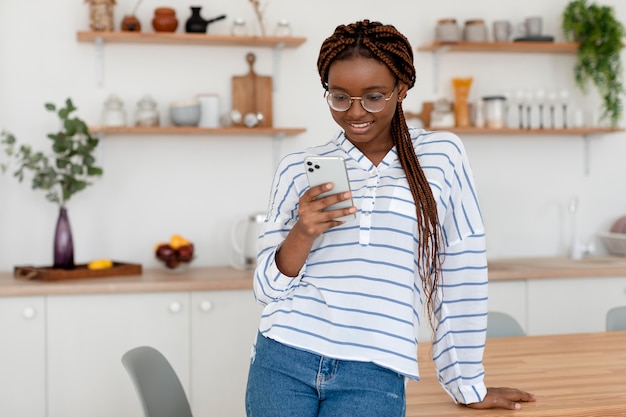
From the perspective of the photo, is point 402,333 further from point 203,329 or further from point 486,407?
point 203,329

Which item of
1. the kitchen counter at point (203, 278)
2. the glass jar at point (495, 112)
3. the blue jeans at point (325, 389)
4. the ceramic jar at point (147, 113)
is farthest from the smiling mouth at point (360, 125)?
the glass jar at point (495, 112)

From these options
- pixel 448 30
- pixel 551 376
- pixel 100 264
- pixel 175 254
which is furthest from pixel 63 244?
pixel 551 376

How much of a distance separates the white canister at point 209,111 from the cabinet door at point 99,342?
2.63 feet

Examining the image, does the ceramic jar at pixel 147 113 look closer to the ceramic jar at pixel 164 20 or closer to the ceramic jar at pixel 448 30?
the ceramic jar at pixel 164 20

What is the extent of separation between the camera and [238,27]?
3.75 metres

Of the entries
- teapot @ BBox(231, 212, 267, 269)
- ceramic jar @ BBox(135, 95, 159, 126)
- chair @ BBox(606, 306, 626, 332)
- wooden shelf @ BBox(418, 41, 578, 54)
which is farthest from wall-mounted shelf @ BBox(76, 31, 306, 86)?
chair @ BBox(606, 306, 626, 332)

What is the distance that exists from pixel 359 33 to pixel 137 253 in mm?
2520

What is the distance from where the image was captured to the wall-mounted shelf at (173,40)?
362 centimetres

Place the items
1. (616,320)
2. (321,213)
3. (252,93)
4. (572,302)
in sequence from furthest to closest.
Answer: (252,93)
(572,302)
(616,320)
(321,213)

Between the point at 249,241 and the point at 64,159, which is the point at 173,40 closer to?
the point at 64,159

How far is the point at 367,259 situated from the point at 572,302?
244cm

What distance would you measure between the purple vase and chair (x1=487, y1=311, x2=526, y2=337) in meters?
1.65

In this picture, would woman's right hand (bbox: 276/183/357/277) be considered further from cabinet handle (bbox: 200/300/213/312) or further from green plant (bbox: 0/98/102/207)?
green plant (bbox: 0/98/102/207)

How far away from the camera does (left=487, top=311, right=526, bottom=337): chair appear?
2.72 meters
